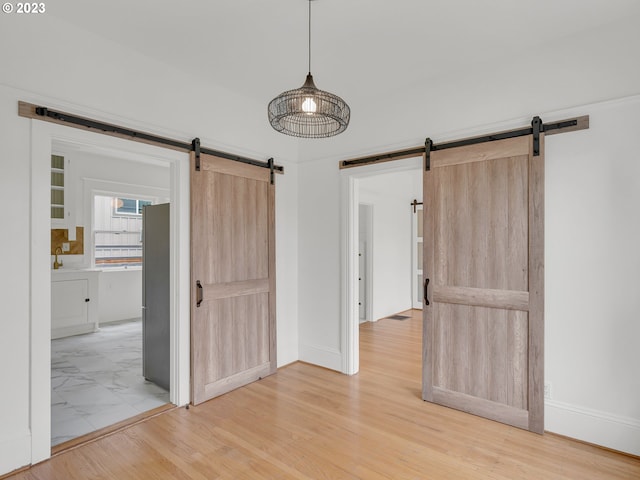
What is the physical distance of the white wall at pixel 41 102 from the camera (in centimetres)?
221

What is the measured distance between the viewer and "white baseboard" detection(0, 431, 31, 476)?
217cm

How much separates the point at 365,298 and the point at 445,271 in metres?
3.51

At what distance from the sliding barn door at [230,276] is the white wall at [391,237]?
8.81 ft

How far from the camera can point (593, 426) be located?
253 cm

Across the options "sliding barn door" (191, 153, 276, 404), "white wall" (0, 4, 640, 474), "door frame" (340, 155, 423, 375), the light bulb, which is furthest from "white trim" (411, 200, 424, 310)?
the light bulb

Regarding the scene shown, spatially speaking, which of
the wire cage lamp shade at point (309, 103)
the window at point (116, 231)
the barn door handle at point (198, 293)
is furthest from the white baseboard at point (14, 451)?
the window at point (116, 231)

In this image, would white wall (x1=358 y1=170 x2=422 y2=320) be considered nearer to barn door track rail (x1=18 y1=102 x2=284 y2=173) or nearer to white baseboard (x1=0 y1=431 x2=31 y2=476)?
barn door track rail (x1=18 y1=102 x2=284 y2=173)

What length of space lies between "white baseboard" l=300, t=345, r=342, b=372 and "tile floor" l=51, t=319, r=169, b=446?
5.21 ft

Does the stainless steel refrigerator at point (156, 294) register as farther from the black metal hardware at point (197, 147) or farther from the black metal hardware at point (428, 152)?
the black metal hardware at point (428, 152)

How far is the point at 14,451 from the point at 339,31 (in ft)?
11.6

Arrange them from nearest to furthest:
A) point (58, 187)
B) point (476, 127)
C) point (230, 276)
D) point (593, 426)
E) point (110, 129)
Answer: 1. point (593, 426)
2. point (110, 129)
3. point (476, 127)
4. point (230, 276)
5. point (58, 187)

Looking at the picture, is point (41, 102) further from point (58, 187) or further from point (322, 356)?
point (58, 187)

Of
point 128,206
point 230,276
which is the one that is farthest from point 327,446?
point 128,206

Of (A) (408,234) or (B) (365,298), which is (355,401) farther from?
(A) (408,234)
